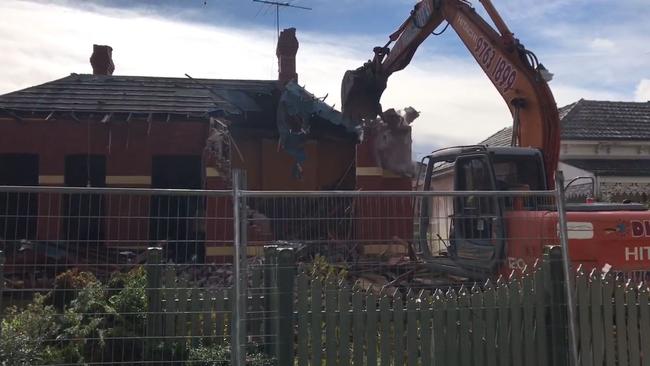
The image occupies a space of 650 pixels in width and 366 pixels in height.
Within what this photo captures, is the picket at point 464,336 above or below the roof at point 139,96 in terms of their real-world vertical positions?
below

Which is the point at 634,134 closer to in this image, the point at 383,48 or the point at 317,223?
the point at 383,48

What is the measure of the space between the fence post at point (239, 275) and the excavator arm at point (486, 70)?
5.12m

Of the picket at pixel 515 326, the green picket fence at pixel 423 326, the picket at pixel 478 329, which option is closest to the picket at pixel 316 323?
the green picket fence at pixel 423 326

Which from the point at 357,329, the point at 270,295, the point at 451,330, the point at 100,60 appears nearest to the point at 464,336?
the point at 451,330

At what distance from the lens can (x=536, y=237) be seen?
6.83 m

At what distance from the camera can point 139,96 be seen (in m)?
17.7

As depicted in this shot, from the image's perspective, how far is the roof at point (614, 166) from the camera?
22.5 meters

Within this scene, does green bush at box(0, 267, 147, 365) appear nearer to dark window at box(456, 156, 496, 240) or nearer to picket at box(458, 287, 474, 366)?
picket at box(458, 287, 474, 366)

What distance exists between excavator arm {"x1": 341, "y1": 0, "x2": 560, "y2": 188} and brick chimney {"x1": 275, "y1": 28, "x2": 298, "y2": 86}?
23.8 ft

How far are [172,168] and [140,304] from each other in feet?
37.8

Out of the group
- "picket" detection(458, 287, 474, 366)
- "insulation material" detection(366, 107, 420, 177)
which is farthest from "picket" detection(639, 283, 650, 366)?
"insulation material" detection(366, 107, 420, 177)

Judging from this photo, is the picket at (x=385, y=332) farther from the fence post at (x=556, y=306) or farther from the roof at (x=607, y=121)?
the roof at (x=607, y=121)

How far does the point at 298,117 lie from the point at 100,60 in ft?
24.3

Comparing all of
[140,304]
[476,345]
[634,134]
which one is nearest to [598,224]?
[476,345]
